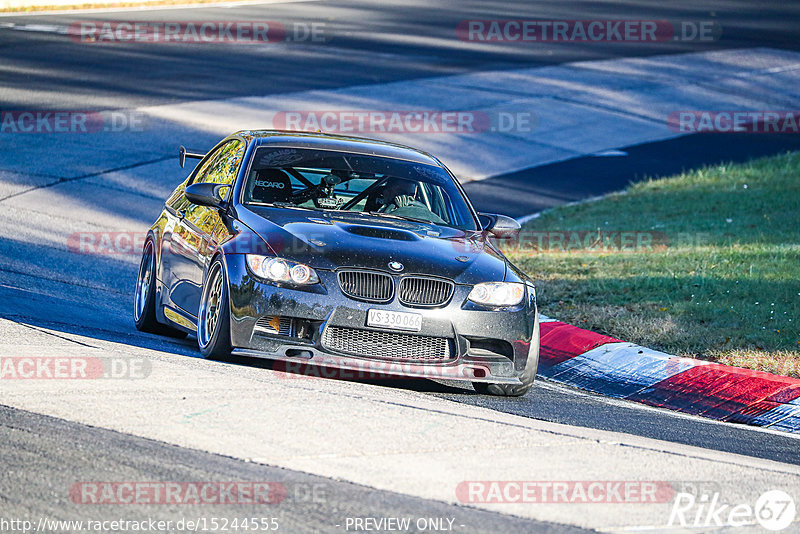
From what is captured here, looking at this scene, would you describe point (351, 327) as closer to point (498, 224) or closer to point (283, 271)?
point (283, 271)

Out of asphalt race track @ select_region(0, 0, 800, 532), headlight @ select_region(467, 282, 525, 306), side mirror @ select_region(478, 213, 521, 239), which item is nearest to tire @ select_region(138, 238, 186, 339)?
asphalt race track @ select_region(0, 0, 800, 532)

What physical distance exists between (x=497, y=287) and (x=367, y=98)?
15.4m

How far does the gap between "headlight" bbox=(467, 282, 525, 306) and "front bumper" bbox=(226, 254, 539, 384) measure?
6cm

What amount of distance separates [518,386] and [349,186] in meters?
1.99

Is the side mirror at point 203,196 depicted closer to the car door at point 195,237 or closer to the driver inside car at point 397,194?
the car door at point 195,237

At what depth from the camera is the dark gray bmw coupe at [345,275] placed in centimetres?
755

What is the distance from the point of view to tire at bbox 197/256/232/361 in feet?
25.3

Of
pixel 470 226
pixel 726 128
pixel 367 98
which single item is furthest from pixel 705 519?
pixel 726 128

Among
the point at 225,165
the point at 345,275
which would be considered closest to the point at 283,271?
the point at 345,275

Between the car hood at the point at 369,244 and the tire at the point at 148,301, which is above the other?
the car hood at the point at 369,244

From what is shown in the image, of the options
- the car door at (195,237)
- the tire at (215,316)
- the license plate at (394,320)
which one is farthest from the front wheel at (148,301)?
the license plate at (394,320)

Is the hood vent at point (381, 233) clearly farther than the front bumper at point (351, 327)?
Yes

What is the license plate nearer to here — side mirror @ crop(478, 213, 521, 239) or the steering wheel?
the steering wheel

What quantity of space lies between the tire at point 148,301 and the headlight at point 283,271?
1837 millimetres
